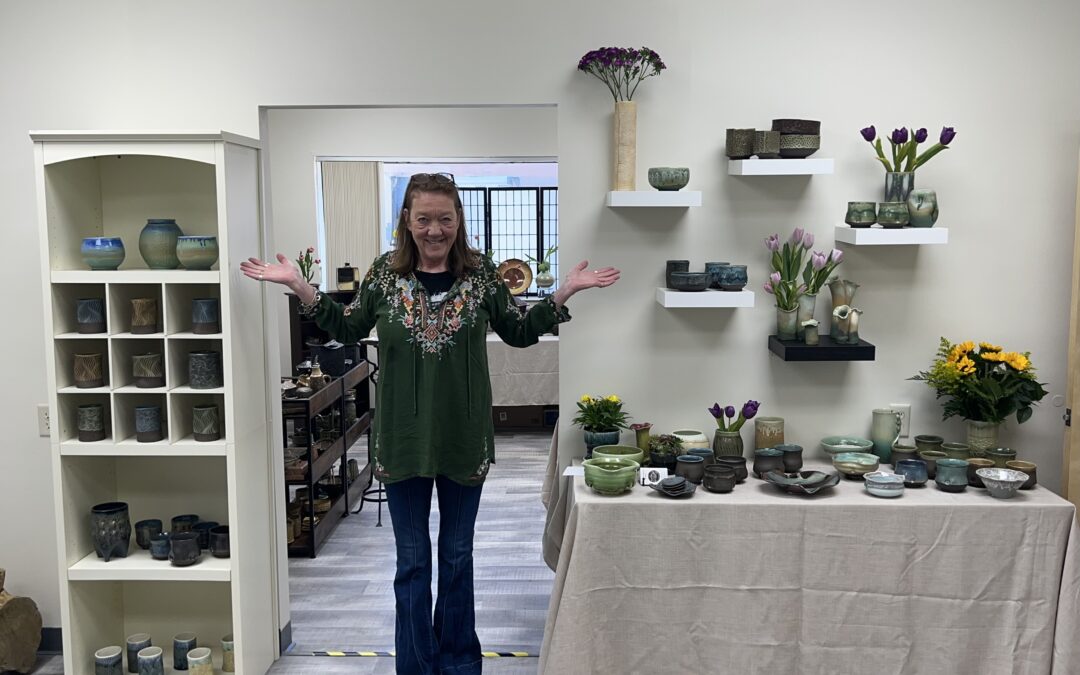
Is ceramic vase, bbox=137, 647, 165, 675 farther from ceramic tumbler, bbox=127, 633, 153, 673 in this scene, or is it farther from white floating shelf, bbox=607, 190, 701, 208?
white floating shelf, bbox=607, 190, 701, 208

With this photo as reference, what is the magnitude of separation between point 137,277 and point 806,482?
2186mm

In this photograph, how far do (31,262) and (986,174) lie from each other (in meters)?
3.35

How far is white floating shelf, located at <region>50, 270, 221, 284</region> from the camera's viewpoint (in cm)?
300

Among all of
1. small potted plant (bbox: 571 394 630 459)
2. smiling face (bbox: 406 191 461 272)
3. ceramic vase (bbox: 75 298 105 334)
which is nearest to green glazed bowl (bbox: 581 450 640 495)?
small potted plant (bbox: 571 394 630 459)

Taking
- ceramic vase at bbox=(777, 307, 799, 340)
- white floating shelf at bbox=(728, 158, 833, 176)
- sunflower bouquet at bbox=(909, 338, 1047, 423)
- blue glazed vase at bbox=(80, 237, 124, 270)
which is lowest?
sunflower bouquet at bbox=(909, 338, 1047, 423)

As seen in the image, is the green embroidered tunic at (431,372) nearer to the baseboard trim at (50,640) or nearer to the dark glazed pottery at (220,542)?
the dark glazed pottery at (220,542)

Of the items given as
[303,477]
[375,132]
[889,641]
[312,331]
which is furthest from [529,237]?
[889,641]

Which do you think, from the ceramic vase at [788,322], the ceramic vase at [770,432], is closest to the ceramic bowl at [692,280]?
the ceramic vase at [788,322]

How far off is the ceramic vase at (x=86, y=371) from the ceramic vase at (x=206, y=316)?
1.13ft

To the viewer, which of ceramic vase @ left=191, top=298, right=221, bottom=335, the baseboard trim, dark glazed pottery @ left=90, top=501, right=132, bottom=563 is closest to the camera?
ceramic vase @ left=191, top=298, right=221, bottom=335

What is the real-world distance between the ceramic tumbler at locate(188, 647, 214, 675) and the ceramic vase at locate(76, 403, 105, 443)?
2.62 feet

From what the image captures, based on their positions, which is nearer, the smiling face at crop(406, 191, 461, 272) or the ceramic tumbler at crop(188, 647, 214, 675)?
the smiling face at crop(406, 191, 461, 272)

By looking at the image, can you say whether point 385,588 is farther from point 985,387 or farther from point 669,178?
point 985,387

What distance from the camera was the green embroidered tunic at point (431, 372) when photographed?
2854 mm
